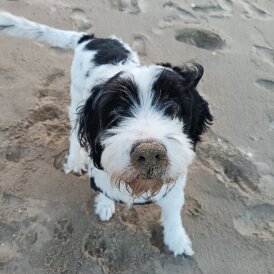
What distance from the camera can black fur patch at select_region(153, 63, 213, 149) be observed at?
9.00 feet

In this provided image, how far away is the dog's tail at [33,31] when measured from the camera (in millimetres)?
3865

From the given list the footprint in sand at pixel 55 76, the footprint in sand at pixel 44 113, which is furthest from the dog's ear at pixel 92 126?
the footprint in sand at pixel 55 76

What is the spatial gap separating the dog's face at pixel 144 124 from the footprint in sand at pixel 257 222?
1137 millimetres

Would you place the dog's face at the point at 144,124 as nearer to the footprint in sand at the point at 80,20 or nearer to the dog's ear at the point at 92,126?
the dog's ear at the point at 92,126

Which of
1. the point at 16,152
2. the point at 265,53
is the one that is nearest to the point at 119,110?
the point at 16,152

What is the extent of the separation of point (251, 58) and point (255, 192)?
5.47 feet

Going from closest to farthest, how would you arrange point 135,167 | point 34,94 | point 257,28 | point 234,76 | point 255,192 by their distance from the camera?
point 135,167
point 255,192
point 34,94
point 234,76
point 257,28

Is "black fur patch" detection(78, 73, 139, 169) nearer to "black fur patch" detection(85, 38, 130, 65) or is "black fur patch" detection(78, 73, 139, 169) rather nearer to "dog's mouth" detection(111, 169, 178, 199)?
"dog's mouth" detection(111, 169, 178, 199)

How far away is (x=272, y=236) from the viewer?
374 centimetres

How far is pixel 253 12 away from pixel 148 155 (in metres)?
3.72

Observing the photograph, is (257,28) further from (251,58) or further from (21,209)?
(21,209)

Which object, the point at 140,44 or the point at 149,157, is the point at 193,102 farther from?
the point at 140,44

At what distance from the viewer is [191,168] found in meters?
4.11

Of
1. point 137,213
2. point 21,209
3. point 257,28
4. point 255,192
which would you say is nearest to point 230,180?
point 255,192
